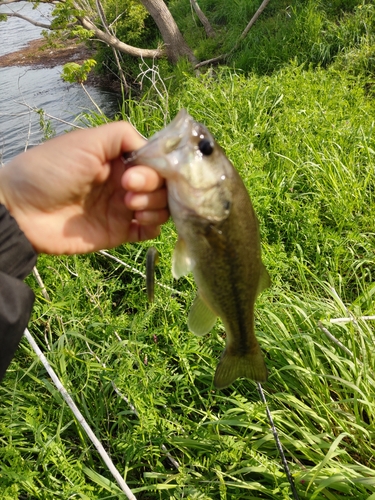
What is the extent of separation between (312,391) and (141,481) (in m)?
1.24

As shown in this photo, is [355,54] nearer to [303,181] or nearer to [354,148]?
[354,148]

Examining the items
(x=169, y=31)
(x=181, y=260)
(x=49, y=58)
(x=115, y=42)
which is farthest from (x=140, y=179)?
(x=49, y=58)

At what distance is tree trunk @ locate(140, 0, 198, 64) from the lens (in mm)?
11602

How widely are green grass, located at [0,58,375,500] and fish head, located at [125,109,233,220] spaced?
1409 mm

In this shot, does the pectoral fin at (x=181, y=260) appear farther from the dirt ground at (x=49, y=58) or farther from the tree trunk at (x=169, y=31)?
the dirt ground at (x=49, y=58)

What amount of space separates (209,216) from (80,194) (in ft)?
2.58

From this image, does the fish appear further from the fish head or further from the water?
the water

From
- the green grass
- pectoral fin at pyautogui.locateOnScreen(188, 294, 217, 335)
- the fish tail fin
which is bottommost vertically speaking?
the green grass

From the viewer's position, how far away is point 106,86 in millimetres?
15820

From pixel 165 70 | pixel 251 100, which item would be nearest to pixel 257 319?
pixel 251 100

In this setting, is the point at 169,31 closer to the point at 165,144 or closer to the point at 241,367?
the point at 165,144

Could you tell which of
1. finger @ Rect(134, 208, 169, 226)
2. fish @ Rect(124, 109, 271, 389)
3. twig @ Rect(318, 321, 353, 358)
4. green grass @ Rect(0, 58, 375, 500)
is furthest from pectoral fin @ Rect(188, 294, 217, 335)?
twig @ Rect(318, 321, 353, 358)

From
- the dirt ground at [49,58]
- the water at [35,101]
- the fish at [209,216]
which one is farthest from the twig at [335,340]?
the dirt ground at [49,58]

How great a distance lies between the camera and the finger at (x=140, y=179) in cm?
172
